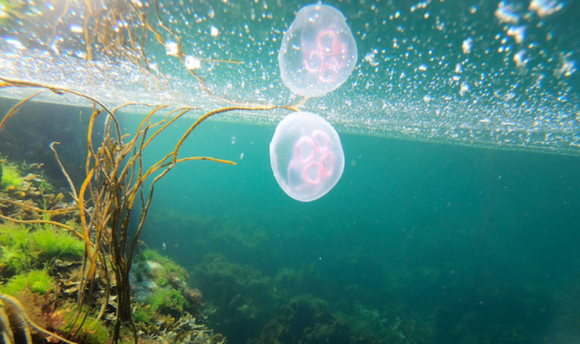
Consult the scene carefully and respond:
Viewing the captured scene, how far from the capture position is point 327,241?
18422mm

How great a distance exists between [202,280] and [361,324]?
6466 millimetres

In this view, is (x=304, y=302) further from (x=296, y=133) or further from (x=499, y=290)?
(x=499, y=290)

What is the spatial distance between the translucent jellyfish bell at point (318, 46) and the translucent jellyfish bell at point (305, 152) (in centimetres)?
92

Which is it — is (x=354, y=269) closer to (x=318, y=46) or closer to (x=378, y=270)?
(x=378, y=270)

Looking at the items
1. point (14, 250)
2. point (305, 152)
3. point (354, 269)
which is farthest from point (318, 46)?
point (354, 269)

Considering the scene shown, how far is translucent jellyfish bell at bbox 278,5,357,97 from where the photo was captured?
343cm

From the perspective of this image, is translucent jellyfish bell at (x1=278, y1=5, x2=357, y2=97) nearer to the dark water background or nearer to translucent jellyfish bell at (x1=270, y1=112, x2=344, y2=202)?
translucent jellyfish bell at (x1=270, y1=112, x2=344, y2=202)

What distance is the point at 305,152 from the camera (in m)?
3.92

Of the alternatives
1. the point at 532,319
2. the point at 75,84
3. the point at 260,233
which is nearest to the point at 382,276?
the point at 532,319

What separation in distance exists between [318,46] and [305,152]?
4.99ft

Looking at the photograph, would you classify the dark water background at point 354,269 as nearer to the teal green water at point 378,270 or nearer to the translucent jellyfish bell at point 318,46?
the teal green water at point 378,270

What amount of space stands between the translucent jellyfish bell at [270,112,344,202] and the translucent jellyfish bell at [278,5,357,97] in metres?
0.92

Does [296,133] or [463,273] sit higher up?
[296,133]

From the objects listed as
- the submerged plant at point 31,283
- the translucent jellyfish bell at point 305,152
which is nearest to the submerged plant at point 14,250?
the submerged plant at point 31,283
